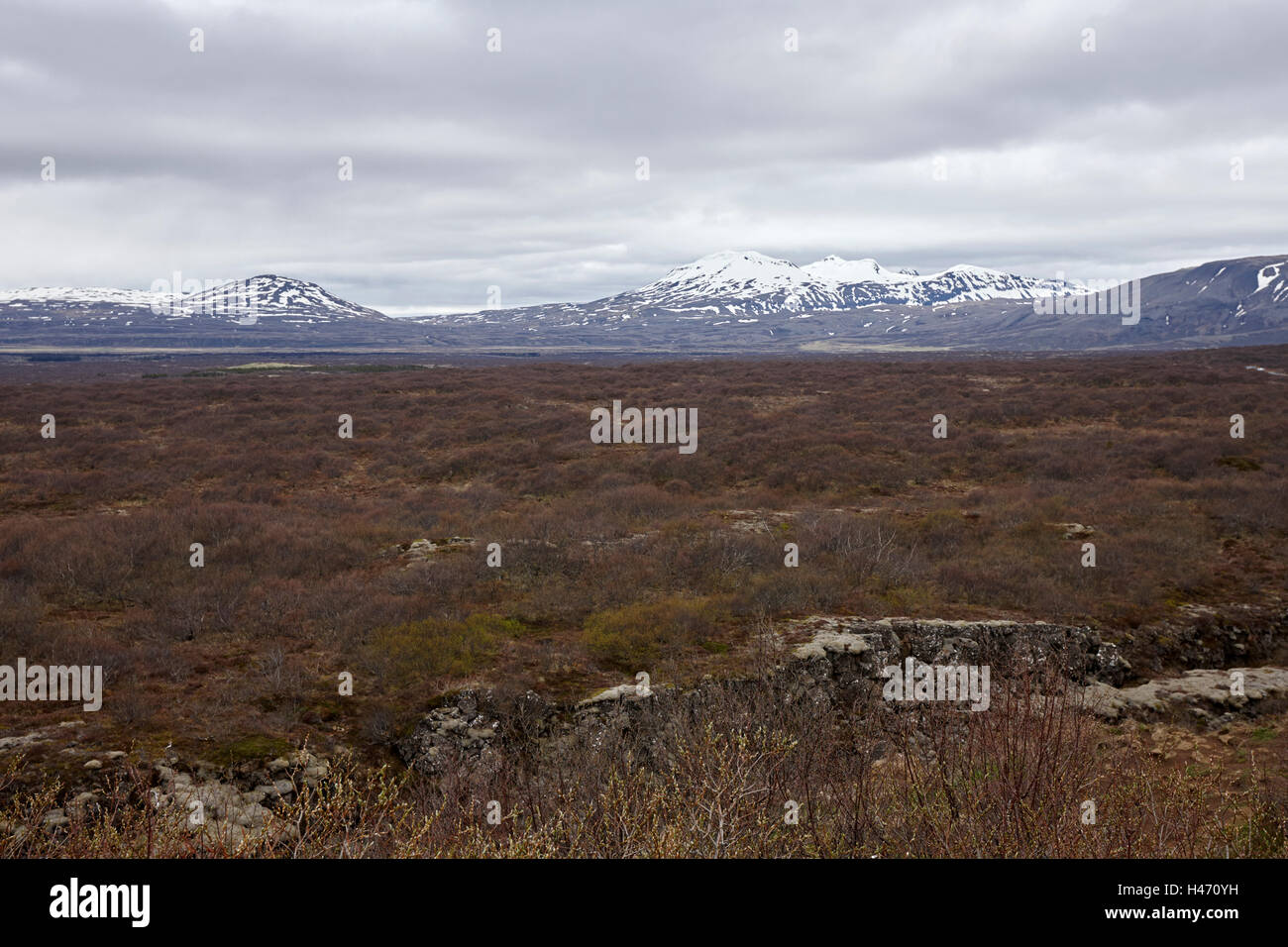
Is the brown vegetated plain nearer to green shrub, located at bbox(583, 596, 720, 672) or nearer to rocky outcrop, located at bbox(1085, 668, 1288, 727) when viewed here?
green shrub, located at bbox(583, 596, 720, 672)

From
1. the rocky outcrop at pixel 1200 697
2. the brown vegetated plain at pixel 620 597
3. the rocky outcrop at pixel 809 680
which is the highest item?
the brown vegetated plain at pixel 620 597

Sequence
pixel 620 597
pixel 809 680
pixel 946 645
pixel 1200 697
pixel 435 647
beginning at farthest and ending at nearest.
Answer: pixel 620 597 → pixel 946 645 → pixel 435 647 → pixel 1200 697 → pixel 809 680

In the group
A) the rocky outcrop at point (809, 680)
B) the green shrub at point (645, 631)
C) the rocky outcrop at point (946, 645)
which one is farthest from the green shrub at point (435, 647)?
the rocky outcrop at point (946, 645)

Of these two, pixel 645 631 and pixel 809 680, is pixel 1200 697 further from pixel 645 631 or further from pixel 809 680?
pixel 645 631

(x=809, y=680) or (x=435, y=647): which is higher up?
(x=435, y=647)

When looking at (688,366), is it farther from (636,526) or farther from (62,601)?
(62,601)

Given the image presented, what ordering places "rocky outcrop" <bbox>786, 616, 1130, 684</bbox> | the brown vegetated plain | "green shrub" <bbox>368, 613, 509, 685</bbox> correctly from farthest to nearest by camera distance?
"rocky outcrop" <bbox>786, 616, 1130, 684</bbox> < "green shrub" <bbox>368, 613, 509, 685</bbox> < the brown vegetated plain

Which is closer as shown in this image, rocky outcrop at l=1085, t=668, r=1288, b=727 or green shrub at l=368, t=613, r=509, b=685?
rocky outcrop at l=1085, t=668, r=1288, b=727

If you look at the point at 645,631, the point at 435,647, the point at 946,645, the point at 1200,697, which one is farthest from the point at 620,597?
the point at 1200,697

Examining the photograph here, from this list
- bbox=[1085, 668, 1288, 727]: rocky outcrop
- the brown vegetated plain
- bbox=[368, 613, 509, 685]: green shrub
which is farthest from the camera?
bbox=[368, 613, 509, 685]: green shrub

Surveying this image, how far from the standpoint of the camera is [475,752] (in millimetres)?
7977

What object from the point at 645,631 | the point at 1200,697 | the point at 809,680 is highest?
the point at 645,631

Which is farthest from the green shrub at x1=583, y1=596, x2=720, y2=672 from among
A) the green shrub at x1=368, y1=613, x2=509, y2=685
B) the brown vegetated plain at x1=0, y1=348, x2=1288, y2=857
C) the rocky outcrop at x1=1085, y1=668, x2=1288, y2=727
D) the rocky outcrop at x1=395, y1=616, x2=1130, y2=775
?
the rocky outcrop at x1=1085, y1=668, x2=1288, y2=727

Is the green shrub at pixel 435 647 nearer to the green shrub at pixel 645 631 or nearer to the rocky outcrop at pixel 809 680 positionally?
the rocky outcrop at pixel 809 680
